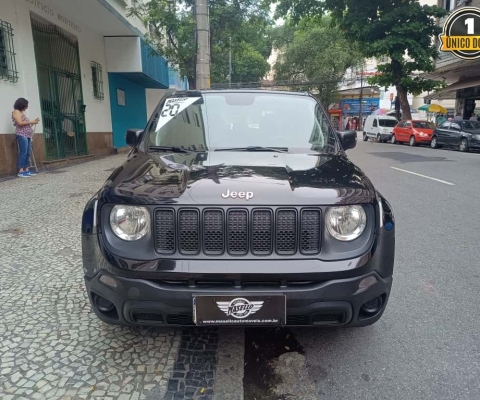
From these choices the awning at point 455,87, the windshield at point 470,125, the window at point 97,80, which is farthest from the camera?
the awning at point 455,87

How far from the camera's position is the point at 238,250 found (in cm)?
209

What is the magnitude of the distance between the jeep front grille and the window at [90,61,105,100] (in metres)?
12.9

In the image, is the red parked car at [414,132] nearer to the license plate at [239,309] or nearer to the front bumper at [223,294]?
the front bumper at [223,294]

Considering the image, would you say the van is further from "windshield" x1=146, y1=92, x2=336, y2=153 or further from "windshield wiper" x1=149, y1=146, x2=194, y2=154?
"windshield wiper" x1=149, y1=146, x2=194, y2=154

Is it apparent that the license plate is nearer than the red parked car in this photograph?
Yes

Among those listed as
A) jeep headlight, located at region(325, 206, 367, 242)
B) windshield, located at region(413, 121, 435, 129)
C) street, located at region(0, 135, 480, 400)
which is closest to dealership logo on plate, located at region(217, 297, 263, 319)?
street, located at region(0, 135, 480, 400)

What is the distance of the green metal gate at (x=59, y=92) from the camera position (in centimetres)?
1038

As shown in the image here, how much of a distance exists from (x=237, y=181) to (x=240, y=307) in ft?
2.31

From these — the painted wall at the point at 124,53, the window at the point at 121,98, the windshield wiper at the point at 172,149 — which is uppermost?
the painted wall at the point at 124,53

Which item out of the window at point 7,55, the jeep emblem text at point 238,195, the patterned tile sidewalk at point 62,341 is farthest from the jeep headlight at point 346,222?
the window at point 7,55

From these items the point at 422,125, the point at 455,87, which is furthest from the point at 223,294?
the point at 455,87

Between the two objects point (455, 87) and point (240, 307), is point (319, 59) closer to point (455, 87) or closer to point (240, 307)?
point (455, 87)

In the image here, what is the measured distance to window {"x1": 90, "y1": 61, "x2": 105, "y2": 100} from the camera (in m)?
13.6

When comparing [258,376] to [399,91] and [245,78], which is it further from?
[245,78]
